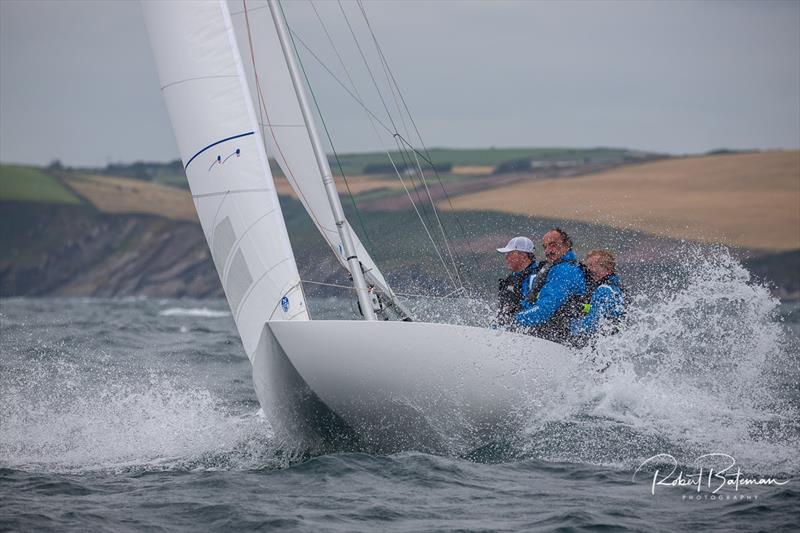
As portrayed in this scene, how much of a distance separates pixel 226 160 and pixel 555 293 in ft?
7.52

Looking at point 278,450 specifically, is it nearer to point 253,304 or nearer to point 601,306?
point 253,304

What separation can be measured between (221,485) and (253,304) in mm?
1190

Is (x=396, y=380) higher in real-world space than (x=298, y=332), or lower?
lower

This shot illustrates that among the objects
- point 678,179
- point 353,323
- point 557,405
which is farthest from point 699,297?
point 678,179

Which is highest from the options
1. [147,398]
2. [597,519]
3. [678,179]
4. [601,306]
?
[678,179]

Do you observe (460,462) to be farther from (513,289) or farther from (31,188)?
(31,188)

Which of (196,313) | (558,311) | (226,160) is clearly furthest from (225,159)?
(196,313)

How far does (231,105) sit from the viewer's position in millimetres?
6941

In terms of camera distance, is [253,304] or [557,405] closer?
[253,304]

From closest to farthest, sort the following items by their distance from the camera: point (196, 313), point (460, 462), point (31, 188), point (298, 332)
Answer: point (298, 332) → point (460, 462) → point (196, 313) → point (31, 188)

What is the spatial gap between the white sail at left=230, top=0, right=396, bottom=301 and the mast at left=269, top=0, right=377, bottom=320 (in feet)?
2.97

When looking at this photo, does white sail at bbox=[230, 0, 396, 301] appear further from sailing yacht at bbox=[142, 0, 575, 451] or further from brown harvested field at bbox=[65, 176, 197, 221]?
brown harvested field at bbox=[65, 176, 197, 221]

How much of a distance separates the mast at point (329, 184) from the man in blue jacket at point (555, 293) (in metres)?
1.10

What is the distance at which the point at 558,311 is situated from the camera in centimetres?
743
